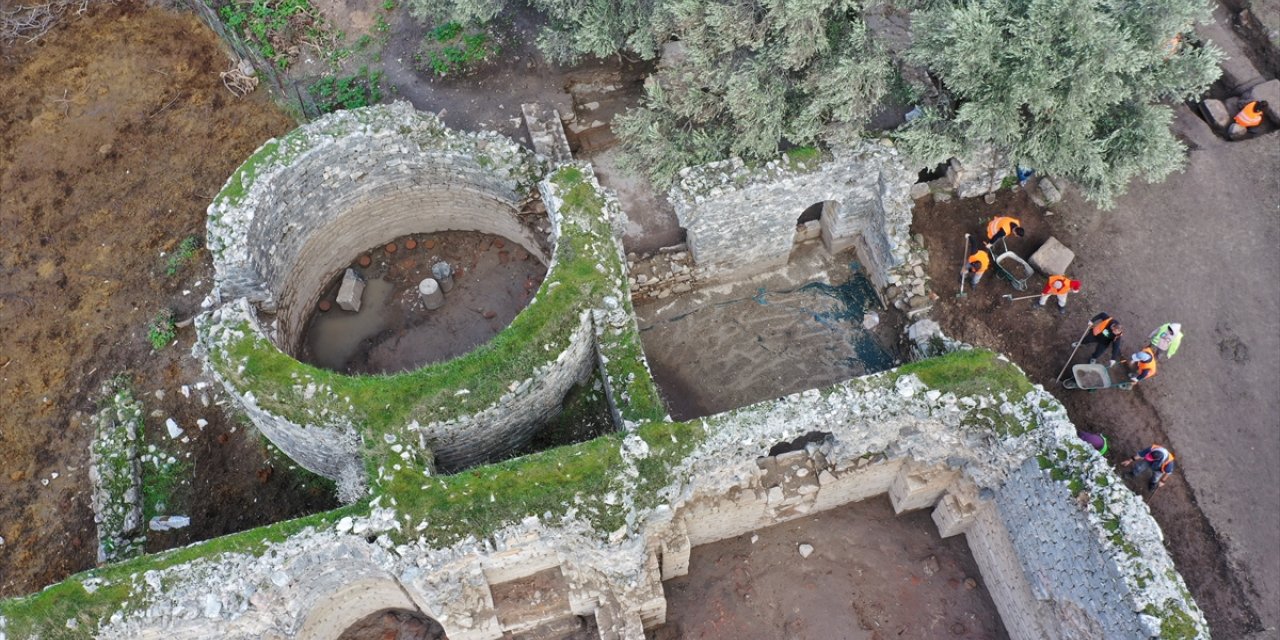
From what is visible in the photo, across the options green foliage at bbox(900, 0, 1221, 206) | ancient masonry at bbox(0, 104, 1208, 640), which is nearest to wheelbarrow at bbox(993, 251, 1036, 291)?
green foliage at bbox(900, 0, 1221, 206)

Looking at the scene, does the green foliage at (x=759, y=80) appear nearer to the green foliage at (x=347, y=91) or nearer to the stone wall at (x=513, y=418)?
the stone wall at (x=513, y=418)

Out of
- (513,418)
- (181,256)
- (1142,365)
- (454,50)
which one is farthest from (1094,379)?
(181,256)

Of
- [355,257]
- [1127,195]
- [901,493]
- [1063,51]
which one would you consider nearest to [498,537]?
[901,493]

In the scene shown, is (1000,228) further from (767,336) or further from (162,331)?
(162,331)

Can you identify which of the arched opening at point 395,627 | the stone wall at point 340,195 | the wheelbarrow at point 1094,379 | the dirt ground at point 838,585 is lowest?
the dirt ground at point 838,585

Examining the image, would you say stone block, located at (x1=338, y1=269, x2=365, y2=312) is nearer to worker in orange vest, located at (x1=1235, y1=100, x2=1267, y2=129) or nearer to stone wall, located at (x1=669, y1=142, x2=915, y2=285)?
stone wall, located at (x1=669, y1=142, x2=915, y2=285)

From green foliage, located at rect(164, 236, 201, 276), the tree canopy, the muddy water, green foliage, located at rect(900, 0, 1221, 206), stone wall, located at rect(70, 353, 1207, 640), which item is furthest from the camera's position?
green foliage, located at rect(164, 236, 201, 276)

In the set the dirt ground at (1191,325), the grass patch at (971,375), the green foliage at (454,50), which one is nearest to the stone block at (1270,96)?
the dirt ground at (1191,325)
